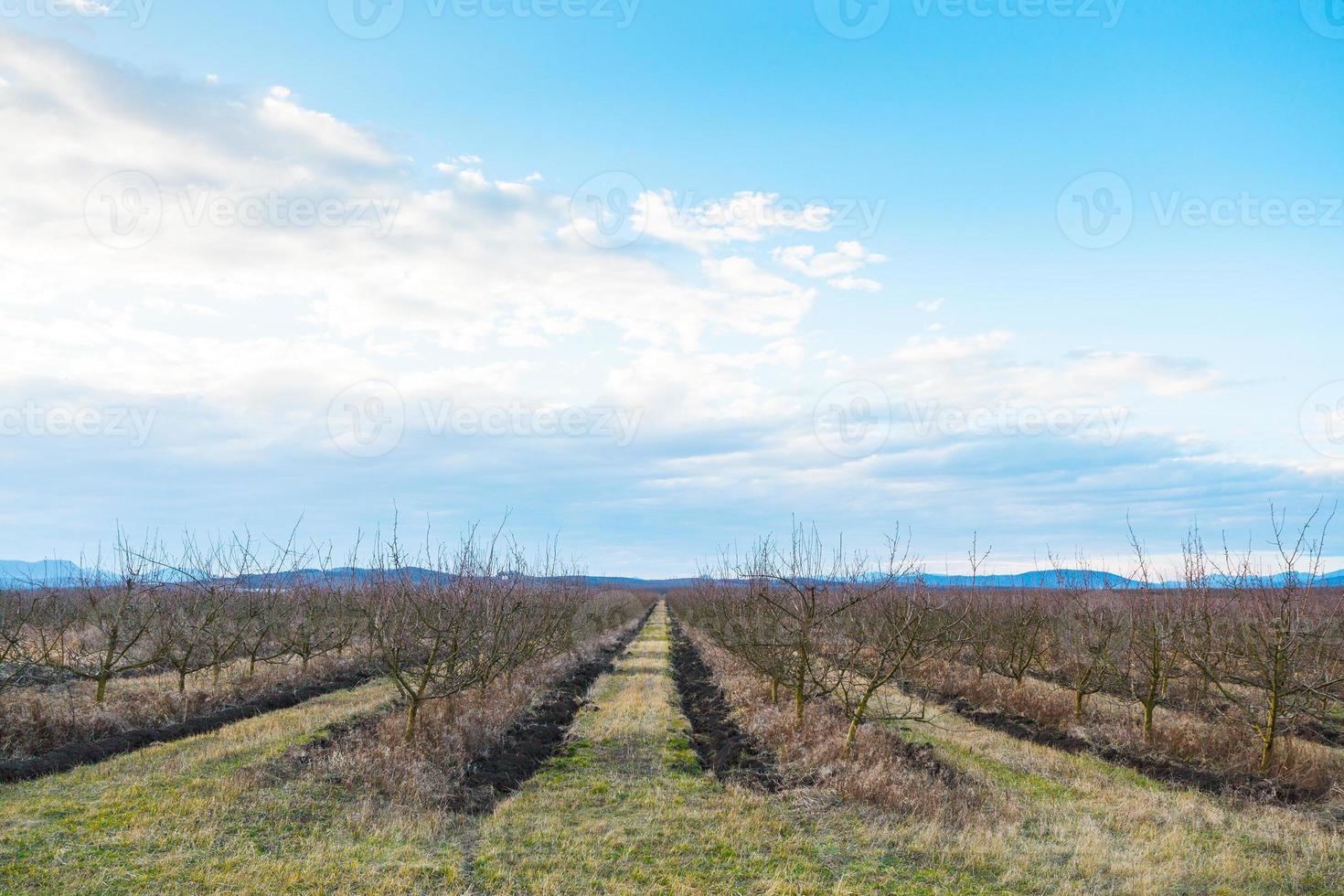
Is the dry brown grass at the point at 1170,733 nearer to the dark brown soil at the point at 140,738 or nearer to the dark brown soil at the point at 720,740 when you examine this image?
the dark brown soil at the point at 720,740

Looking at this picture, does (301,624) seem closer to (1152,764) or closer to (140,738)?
(140,738)

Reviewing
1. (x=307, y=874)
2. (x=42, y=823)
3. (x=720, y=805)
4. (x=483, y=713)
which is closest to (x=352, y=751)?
(x=483, y=713)

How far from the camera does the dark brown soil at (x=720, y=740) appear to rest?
12.0m

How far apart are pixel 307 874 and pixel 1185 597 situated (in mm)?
18080

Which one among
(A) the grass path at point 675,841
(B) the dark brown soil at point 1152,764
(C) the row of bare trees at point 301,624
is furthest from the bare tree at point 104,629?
(B) the dark brown soil at point 1152,764

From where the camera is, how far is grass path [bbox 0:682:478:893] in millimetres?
7426

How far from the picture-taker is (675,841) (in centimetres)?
884

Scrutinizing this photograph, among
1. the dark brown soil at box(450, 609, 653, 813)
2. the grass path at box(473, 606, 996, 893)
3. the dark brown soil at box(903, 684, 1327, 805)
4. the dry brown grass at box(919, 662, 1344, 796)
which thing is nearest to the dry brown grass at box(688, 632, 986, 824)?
the grass path at box(473, 606, 996, 893)

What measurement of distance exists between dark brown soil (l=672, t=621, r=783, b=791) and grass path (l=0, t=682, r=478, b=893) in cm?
468

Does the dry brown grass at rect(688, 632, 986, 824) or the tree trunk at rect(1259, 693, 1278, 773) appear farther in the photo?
the tree trunk at rect(1259, 693, 1278, 773)

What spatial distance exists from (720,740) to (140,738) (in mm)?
10225

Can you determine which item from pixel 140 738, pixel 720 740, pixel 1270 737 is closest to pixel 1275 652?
pixel 1270 737

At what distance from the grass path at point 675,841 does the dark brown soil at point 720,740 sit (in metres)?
0.60

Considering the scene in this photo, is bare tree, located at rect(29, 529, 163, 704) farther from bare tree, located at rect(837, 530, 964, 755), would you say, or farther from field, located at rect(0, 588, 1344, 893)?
bare tree, located at rect(837, 530, 964, 755)
